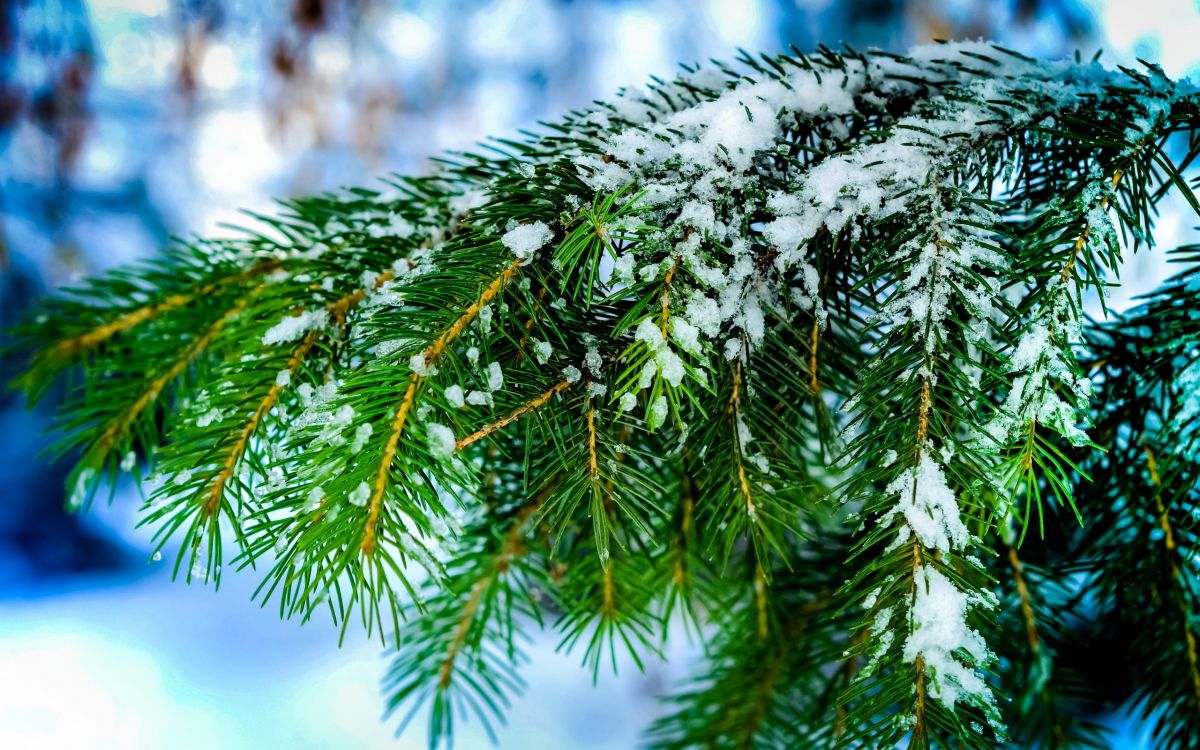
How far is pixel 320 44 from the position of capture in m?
1.90

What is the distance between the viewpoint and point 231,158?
2.28 m

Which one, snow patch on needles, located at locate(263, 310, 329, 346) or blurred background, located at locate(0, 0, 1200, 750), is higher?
blurred background, located at locate(0, 0, 1200, 750)

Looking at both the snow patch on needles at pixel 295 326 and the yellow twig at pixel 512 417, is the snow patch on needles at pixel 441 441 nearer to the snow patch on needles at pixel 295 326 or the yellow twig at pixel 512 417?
the yellow twig at pixel 512 417

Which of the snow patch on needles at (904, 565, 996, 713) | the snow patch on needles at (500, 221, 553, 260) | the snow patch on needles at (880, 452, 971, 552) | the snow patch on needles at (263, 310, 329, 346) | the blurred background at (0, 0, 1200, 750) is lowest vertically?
the snow patch on needles at (904, 565, 996, 713)

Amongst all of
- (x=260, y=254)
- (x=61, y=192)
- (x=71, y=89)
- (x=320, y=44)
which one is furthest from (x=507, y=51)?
(x=260, y=254)

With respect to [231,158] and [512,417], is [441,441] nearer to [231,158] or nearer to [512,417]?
[512,417]

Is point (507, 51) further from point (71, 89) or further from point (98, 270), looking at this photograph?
point (98, 270)

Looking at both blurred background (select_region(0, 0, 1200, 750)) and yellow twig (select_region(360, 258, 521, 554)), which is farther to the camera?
blurred background (select_region(0, 0, 1200, 750))

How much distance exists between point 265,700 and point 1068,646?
74.8 inches

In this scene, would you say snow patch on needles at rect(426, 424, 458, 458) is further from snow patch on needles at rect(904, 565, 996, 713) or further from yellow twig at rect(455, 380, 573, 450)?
snow patch on needles at rect(904, 565, 996, 713)

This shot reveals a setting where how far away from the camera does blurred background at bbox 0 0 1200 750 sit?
176 centimetres

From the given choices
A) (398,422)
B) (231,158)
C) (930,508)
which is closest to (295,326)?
(398,422)

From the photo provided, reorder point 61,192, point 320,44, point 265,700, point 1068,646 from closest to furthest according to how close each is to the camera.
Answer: point 1068,646, point 265,700, point 320,44, point 61,192

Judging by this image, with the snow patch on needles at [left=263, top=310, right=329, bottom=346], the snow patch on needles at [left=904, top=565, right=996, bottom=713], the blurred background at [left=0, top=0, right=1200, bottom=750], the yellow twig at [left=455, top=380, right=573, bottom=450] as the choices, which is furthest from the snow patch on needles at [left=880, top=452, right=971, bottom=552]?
the blurred background at [left=0, top=0, right=1200, bottom=750]
